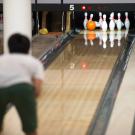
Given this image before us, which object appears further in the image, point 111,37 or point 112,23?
point 112,23

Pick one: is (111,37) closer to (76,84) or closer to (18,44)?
(76,84)

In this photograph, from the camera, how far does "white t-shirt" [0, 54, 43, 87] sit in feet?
12.1

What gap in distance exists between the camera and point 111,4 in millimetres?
12172

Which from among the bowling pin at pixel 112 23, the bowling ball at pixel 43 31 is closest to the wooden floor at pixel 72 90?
the bowling ball at pixel 43 31

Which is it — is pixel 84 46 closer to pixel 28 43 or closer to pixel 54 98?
pixel 54 98

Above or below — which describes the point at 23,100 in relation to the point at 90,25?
above

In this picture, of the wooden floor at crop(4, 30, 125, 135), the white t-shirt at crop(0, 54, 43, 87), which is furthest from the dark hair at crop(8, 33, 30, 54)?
the wooden floor at crop(4, 30, 125, 135)

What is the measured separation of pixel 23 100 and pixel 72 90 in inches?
120

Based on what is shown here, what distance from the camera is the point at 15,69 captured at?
3.68 metres

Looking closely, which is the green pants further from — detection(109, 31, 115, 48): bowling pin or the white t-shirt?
detection(109, 31, 115, 48): bowling pin

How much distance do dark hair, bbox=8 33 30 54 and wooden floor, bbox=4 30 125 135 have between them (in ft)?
4.16

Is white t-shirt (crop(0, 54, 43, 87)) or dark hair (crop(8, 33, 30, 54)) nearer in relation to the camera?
white t-shirt (crop(0, 54, 43, 87))

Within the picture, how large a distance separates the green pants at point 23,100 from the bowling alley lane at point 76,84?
1.10m

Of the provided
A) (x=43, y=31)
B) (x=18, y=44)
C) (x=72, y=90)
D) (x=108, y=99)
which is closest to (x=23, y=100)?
(x=18, y=44)
